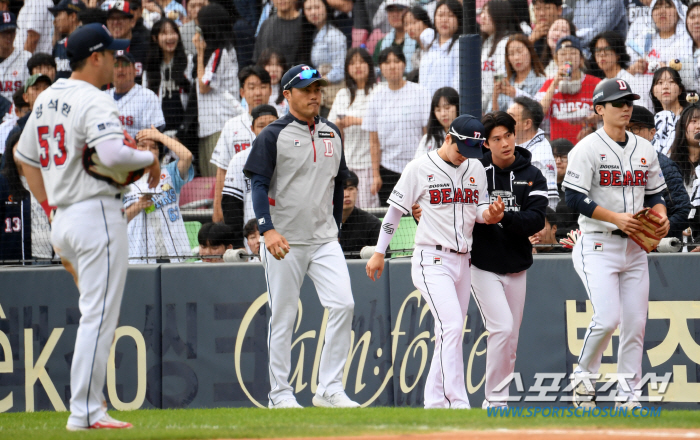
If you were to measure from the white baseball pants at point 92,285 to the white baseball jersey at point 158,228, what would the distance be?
12.3 ft

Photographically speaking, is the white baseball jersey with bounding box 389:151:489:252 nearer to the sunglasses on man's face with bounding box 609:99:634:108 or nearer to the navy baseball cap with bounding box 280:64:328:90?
the navy baseball cap with bounding box 280:64:328:90

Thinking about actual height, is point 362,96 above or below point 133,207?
above

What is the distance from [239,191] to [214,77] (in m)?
1.90

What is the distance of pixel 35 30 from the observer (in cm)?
1012

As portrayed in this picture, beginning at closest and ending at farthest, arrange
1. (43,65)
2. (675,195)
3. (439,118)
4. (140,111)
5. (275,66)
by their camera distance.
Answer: (675,195) < (439,118) < (140,111) < (275,66) < (43,65)

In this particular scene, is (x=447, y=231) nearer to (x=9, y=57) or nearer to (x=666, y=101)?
(x=666, y=101)

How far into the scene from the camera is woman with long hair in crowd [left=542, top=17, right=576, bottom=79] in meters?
8.69

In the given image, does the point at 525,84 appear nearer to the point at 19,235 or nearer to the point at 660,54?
the point at 660,54

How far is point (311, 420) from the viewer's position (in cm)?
474

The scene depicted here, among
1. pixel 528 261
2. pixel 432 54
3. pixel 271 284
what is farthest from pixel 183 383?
pixel 432 54

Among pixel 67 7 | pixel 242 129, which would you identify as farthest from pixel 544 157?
pixel 67 7

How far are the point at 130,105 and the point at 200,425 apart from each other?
17.0 feet

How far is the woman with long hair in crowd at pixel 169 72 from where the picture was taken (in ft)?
30.1

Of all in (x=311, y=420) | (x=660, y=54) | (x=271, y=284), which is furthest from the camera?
(x=660, y=54)
